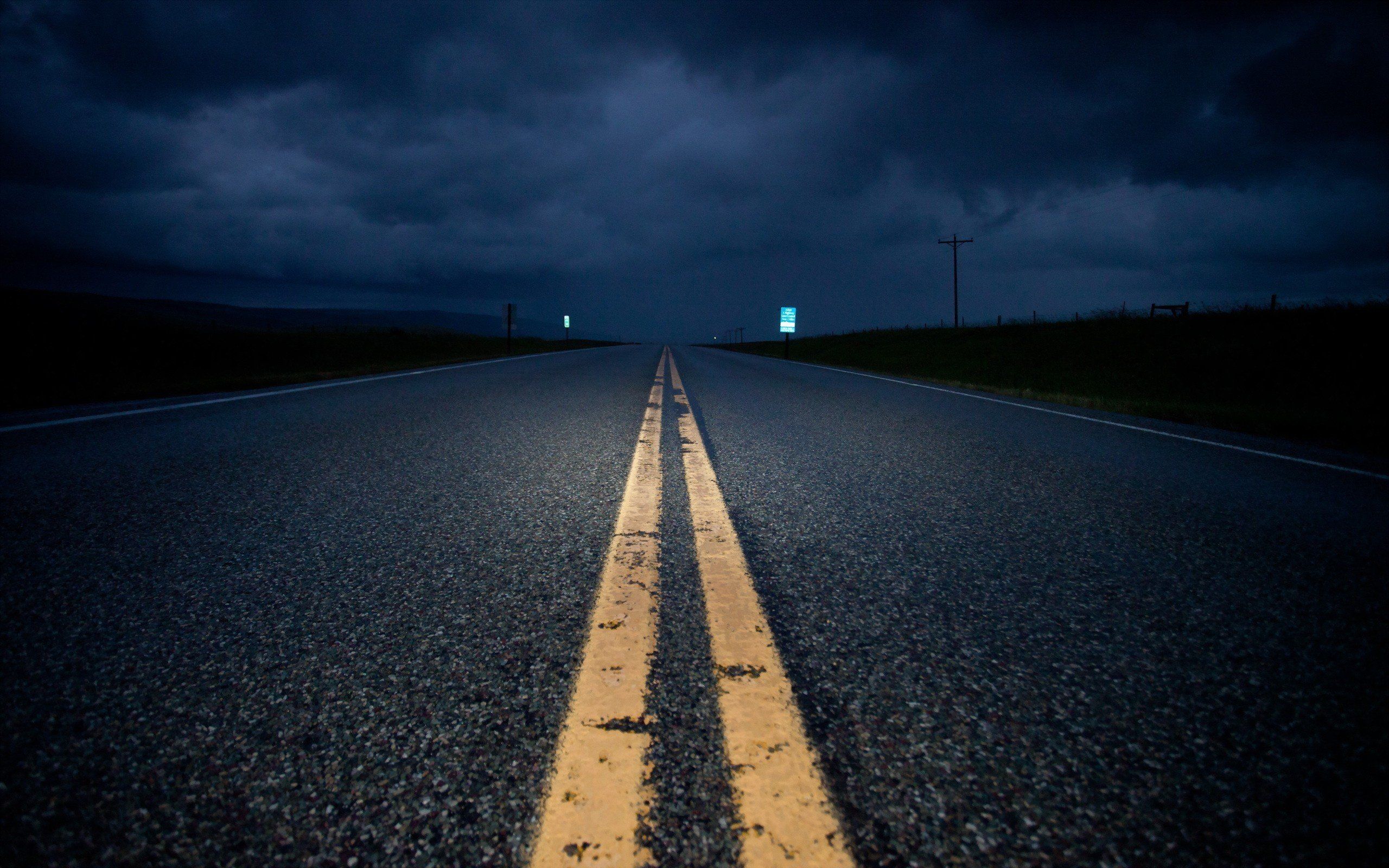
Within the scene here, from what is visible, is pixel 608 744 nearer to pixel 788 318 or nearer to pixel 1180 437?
pixel 1180 437

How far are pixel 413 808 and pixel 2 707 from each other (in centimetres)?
101

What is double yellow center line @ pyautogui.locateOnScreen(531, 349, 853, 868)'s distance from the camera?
0.91 meters

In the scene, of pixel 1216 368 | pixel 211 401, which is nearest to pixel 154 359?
pixel 211 401

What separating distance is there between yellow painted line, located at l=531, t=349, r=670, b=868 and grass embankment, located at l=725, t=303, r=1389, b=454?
24.8 feet

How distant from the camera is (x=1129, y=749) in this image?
3.80 ft

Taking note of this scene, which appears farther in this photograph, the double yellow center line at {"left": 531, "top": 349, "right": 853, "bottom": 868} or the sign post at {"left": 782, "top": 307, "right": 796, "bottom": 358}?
the sign post at {"left": 782, "top": 307, "right": 796, "bottom": 358}

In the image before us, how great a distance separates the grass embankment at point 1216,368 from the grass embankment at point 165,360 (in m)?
13.2

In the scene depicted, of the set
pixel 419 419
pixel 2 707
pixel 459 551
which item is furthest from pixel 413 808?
pixel 419 419

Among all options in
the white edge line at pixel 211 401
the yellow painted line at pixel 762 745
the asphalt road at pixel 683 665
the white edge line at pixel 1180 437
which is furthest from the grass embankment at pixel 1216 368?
the white edge line at pixel 211 401

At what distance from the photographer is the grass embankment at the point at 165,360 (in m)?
8.40

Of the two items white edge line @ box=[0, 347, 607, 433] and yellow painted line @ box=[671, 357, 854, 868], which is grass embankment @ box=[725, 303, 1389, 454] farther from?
white edge line @ box=[0, 347, 607, 433]

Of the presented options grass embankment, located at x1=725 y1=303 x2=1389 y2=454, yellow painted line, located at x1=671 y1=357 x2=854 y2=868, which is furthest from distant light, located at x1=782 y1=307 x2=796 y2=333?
yellow painted line, located at x1=671 y1=357 x2=854 y2=868

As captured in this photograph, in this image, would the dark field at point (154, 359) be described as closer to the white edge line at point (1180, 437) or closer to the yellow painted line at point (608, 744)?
the yellow painted line at point (608, 744)

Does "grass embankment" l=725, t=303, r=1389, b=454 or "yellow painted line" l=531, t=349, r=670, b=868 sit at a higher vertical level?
"grass embankment" l=725, t=303, r=1389, b=454
